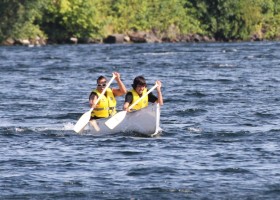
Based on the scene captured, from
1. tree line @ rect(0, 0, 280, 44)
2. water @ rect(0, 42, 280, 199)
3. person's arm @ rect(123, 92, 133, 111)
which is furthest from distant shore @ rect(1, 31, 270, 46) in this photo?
person's arm @ rect(123, 92, 133, 111)

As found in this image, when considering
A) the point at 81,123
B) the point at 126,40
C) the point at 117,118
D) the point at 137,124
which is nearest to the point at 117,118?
the point at 117,118

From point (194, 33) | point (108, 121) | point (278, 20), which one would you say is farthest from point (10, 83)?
point (278, 20)

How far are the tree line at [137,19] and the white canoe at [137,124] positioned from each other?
64.6 m

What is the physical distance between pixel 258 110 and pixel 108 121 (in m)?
6.93

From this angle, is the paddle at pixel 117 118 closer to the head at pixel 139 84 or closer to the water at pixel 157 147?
the head at pixel 139 84

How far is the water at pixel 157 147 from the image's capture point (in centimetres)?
1762

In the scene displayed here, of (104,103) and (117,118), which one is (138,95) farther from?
(104,103)

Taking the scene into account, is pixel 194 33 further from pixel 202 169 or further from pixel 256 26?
pixel 202 169

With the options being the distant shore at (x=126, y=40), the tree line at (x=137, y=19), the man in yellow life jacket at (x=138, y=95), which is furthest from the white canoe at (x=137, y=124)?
the distant shore at (x=126, y=40)

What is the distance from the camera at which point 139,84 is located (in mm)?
23750

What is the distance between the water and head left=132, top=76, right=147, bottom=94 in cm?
106

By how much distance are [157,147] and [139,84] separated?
2.12m

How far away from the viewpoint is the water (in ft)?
57.8

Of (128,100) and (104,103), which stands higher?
(128,100)
